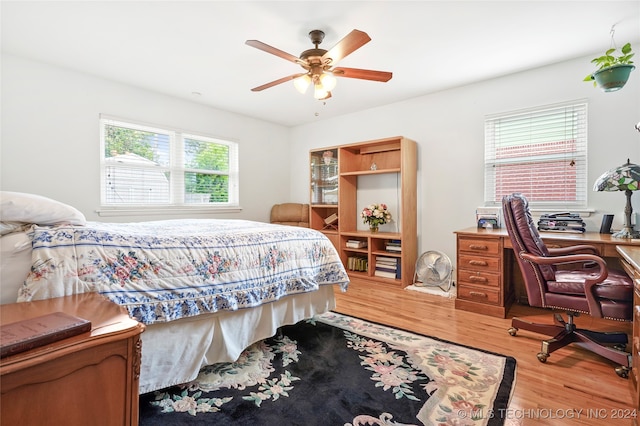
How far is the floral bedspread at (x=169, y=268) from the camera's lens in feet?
4.03

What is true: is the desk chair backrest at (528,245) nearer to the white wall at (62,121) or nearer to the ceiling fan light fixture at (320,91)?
the ceiling fan light fixture at (320,91)

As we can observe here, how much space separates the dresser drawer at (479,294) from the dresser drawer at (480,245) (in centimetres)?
35

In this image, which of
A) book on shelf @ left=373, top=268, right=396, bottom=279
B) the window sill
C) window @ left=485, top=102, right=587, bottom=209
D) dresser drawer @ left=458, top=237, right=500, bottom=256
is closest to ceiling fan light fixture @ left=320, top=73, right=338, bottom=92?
dresser drawer @ left=458, top=237, right=500, bottom=256

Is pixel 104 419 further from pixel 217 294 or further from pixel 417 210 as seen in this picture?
pixel 417 210

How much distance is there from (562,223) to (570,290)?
1.15 meters

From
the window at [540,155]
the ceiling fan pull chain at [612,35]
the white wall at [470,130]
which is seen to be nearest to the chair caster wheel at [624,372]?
the white wall at [470,130]

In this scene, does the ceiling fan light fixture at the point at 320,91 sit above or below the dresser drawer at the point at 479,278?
above

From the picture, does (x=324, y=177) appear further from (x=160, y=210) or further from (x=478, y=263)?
(x=478, y=263)

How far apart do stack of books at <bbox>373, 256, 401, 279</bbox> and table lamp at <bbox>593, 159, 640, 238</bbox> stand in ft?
6.76

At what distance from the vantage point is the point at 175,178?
3.92 metres

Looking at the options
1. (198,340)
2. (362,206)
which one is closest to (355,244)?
(362,206)

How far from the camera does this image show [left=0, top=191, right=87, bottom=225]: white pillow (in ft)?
3.86

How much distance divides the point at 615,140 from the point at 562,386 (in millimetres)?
2371

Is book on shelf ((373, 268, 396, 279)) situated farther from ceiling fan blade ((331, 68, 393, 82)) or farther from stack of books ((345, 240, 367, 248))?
ceiling fan blade ((331, 68, 393, 82))
